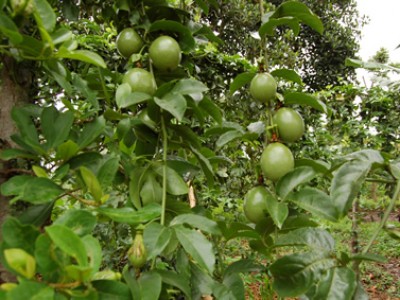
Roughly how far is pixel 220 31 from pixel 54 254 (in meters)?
4.38

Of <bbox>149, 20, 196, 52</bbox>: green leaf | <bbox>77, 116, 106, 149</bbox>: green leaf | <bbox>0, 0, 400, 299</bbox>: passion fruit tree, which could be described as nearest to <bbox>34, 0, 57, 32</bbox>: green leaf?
<bbox>0, 0, 400, 299</bbox>: passion fruit tree

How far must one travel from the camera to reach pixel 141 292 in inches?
17.5

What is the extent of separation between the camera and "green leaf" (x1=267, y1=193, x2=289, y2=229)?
0.52m

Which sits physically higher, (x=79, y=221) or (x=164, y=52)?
(x=164, y=52)

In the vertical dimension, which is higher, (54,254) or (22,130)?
(22,130)

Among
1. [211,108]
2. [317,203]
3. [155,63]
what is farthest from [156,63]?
[317,203]

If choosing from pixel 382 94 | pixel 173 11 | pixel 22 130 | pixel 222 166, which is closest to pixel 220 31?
pixel 382 94

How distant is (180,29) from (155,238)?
0.35 meters

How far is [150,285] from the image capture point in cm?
46

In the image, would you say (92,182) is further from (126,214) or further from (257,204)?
(257,204)

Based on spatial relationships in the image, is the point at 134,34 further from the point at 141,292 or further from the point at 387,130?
the point at 387,130

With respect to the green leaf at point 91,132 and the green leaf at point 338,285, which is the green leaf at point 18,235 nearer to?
the green leaf at point 91,132

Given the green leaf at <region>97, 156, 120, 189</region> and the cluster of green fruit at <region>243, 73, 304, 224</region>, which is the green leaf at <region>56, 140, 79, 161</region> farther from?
the cluster of green fruit at <region>243, 73, 304, 224</region>

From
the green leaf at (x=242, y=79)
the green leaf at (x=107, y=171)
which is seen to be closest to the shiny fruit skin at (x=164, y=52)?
the green leaf at (x=242, y=79)
